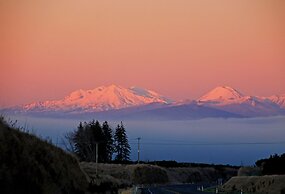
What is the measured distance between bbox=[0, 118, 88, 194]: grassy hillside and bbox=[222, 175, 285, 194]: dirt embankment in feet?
115

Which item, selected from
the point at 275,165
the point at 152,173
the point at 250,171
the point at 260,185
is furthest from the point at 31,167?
the point at 152,173

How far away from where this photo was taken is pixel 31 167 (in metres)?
21.1

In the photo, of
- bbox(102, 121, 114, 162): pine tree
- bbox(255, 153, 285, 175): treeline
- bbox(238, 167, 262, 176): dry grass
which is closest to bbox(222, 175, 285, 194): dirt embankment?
bbox(255, 153, 285, 175): treeline

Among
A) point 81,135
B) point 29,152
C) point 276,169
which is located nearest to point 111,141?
point 81,135

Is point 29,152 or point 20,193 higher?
point 29,152

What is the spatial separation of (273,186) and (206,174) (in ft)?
334

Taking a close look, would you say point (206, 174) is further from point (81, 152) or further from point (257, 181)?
point (257, 181)

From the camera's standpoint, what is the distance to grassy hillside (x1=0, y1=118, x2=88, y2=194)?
1861 centimetres

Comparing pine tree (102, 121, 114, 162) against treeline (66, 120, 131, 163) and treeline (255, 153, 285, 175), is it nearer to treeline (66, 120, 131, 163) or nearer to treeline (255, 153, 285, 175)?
treeline (66, 120, 131, 163)

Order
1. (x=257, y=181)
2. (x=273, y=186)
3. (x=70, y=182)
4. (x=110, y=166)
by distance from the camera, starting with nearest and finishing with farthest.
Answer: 1. (x=70, y=182)
2. (x=273, y=186)
3. (x=257, y=181)
4. (x=110, y=166)

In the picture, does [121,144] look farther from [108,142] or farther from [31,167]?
[31,167]

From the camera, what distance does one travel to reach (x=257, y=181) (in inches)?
2660

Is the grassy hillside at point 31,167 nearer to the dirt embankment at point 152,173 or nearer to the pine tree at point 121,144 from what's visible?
the dirt embankment at point 152,173

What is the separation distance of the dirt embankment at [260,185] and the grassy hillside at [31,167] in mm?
34924
